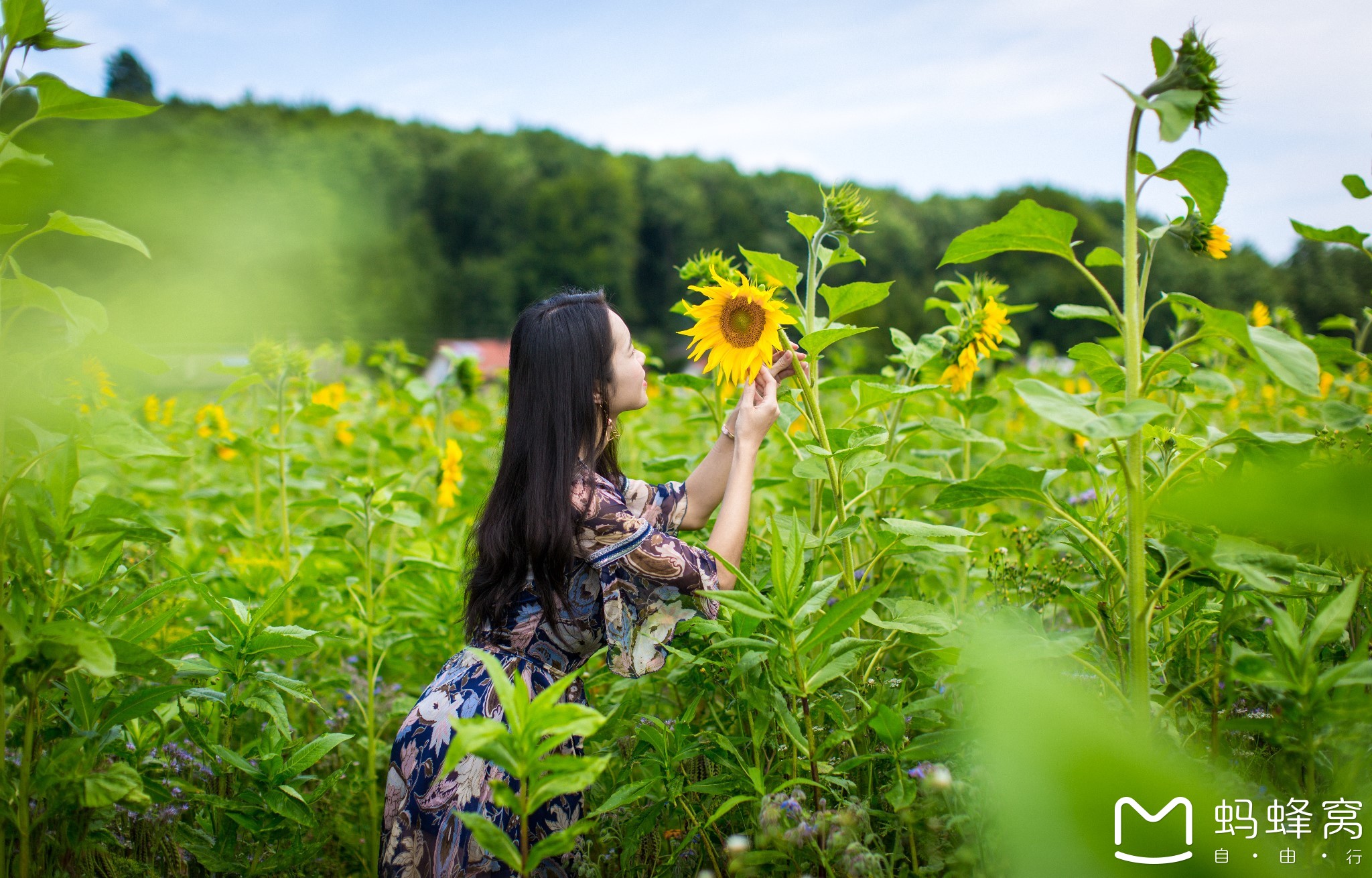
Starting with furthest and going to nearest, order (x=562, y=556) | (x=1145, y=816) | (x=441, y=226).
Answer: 1. (x=441, y=226)
2. (x=562, y=556)
3. (x=1145, y=816)

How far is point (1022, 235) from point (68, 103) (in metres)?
1.12

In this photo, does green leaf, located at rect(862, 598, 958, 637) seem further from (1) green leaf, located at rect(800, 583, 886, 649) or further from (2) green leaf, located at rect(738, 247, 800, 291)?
(2) green leaf, located at rect(738, 247, 800, 291)

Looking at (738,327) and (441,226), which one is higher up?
(441,226)

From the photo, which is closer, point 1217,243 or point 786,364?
point 1217,243

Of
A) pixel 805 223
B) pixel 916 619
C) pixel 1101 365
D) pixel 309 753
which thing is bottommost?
pixel 309 753

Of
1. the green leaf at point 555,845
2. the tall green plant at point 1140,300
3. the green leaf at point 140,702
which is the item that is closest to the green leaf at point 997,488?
the tall green plant at point 1140,300

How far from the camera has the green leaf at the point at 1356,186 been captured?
3.91 ft

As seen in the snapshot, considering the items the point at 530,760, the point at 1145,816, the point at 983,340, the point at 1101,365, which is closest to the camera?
the point at 1145,816

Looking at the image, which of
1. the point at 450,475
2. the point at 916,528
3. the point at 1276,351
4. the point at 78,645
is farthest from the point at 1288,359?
the point at 450,475

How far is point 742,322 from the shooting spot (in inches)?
50.0

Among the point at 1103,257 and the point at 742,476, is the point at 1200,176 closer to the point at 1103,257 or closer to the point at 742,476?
the point at 1103,257

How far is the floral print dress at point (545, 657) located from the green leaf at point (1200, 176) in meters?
0.78

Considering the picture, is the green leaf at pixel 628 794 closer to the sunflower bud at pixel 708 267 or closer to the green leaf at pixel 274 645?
the green leaf at pixel 274 645

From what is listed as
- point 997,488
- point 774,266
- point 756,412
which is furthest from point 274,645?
point 997,488
